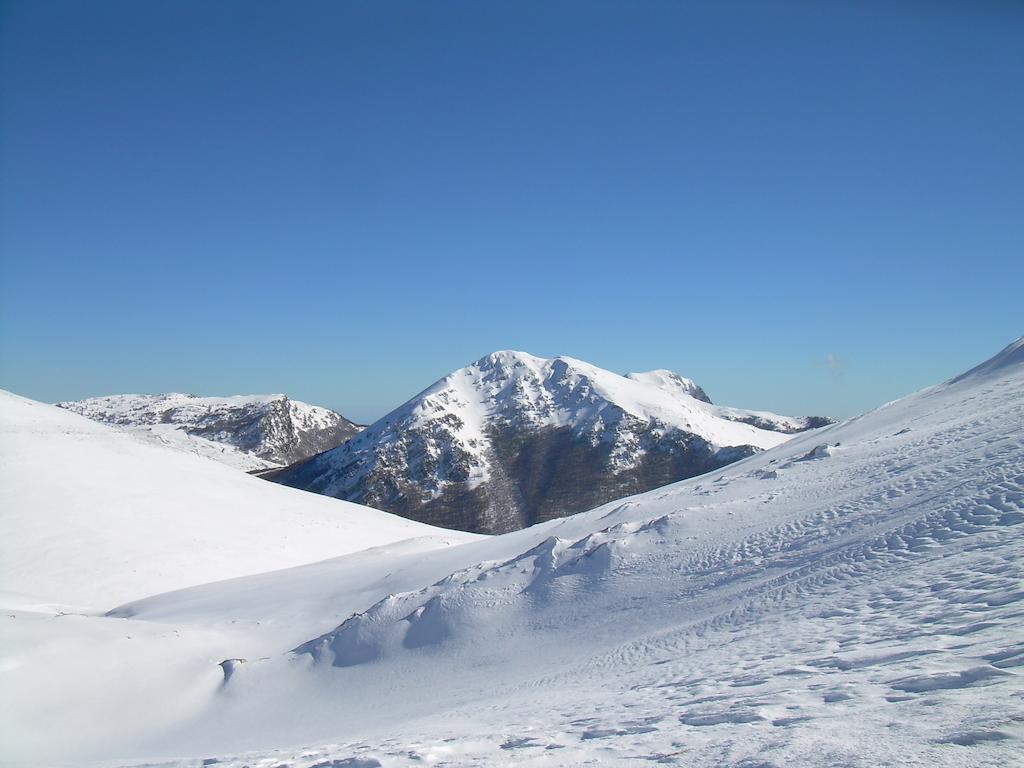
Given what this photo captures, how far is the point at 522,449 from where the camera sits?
104 m

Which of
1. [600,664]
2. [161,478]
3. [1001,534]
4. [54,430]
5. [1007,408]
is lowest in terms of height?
[600,664]

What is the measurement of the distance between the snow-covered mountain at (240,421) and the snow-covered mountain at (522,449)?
1575 inches

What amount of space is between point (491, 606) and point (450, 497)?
80.0m

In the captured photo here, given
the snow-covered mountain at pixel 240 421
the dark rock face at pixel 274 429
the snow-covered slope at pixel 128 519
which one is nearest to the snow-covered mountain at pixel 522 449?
the snow-covered mountain at pixel 240 421

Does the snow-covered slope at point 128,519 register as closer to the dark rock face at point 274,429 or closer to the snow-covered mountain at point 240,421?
the snow-covered mountain at point 240,421

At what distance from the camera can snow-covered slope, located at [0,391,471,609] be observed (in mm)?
25641

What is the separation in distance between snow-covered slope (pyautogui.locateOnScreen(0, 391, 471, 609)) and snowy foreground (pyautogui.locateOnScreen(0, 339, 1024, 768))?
2.58m

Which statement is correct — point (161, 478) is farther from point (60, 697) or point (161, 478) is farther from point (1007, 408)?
point (1007, 408)

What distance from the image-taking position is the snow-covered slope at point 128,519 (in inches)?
1009

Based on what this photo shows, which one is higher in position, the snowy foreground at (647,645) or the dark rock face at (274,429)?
the dark rock face at (274,429)

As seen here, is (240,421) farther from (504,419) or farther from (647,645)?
(647,645)

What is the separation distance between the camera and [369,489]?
3718 inches

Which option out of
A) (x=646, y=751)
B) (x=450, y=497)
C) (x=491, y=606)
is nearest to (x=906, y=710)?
(x=646, y=751)

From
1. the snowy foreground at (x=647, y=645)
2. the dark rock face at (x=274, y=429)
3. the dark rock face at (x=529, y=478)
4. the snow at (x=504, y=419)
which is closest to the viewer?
the snowy foreground at (x=647, y=645)
